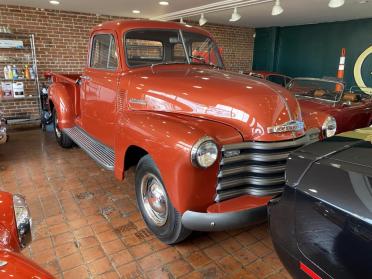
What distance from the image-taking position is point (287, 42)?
9805mm

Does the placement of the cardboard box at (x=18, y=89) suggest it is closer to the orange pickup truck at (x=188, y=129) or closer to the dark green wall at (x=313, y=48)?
the orange pickup truck at (x=188, y=129)

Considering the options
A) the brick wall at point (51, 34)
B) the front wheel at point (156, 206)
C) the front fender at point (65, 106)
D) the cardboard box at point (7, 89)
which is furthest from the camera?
the brick wall at point (51, 34)

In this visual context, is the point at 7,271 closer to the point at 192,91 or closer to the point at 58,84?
the point at 192,91

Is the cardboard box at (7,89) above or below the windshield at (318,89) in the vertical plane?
below

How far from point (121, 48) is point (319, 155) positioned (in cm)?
234

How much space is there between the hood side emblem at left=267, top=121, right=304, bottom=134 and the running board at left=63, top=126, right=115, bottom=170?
1.61 m

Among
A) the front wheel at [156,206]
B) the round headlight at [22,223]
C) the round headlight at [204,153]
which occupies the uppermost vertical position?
the round headlight at [204,153]

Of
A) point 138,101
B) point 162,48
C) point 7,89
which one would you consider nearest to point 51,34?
point 7,89

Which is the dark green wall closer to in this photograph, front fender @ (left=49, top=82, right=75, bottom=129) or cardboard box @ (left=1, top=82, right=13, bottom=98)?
front fender @ (left=49, top=82, right=75, bottom=129)

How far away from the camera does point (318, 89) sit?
4.57 meters

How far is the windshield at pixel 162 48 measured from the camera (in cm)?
305

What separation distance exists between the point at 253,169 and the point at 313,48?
8.53 m

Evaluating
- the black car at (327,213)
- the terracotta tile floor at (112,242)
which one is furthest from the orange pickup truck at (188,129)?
the black car at (327,213)

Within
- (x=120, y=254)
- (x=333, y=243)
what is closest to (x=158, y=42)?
(x=120, y=254)
